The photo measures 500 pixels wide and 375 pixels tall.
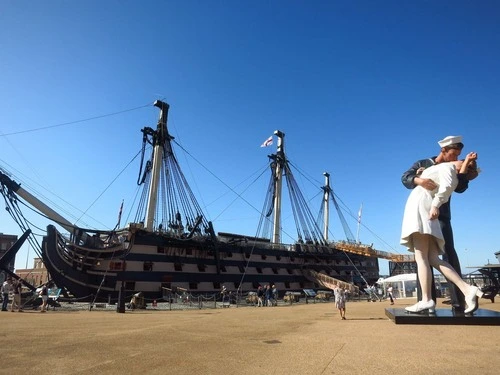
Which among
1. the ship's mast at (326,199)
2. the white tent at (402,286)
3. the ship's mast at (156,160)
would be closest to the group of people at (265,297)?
the ship's mast at (156,160)

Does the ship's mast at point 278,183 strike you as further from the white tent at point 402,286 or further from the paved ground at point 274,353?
the paved ground at point 274,353

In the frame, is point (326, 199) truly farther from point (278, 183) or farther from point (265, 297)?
point (265, 297)

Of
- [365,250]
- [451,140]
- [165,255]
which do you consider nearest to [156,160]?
[165,255]

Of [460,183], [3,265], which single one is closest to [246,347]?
[460,183]

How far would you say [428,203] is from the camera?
617 cm

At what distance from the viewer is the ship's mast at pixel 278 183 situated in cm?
4169

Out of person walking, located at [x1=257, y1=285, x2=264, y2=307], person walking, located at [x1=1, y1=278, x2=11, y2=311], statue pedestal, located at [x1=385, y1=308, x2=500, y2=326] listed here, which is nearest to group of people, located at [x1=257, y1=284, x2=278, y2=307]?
person walking, located at [x1=257, y1=285, x2=264, y2=307]

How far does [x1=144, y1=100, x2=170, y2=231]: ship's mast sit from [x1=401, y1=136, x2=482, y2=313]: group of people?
79.8 feet

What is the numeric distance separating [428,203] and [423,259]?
1.04 meters

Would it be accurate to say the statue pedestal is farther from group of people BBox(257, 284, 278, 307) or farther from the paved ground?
group of people BBox(257, 284, 278, 307)

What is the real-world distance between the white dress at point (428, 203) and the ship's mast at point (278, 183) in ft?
116

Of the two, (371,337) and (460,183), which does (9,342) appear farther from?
(460,183)

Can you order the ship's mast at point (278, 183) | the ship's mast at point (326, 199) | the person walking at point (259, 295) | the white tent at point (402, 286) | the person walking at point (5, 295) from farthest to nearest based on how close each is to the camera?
1. the ship's mast at point (326, 199)
2. the ship's mast at point (278, 183)
3. the white tent at point (402, 286)
4. the person walking at point (259, 295)
5. the person walking at point (5, 295)

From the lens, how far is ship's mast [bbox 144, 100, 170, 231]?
2914 centimetres
